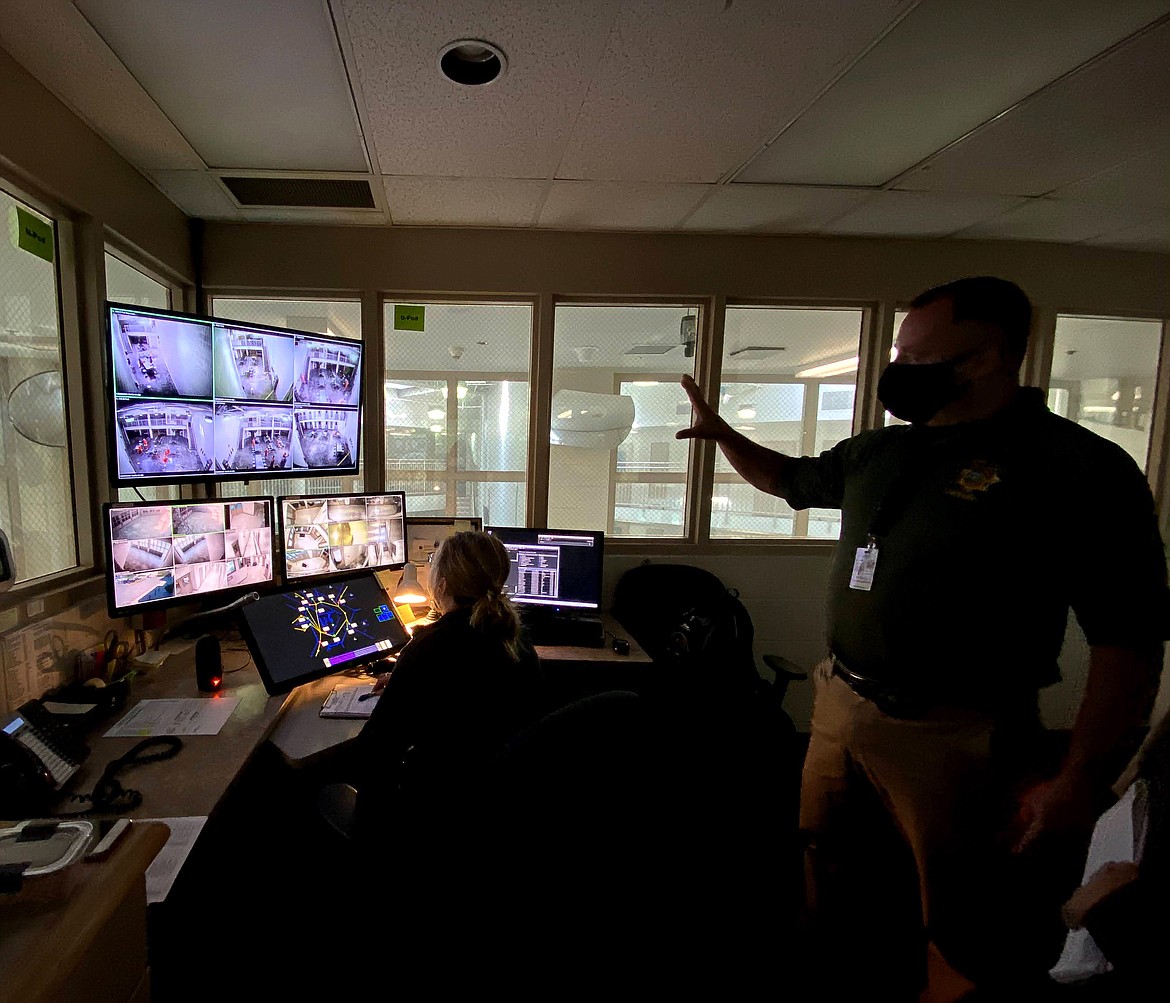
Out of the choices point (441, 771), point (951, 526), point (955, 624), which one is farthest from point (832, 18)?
point (441, 771)

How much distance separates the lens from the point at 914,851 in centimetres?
130

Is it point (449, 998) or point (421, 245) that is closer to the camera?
point (449, 998)

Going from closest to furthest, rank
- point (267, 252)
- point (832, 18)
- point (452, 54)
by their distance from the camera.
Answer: point (832, 18) < point (452, 54) < point (267, 252)

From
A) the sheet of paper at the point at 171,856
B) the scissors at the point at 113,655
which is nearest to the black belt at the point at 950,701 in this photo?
the sheet of paper at the point at 171,856

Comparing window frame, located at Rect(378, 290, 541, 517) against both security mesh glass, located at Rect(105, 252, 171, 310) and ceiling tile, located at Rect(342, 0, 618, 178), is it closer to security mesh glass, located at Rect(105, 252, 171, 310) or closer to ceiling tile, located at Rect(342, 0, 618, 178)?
ceiling tile, located at Rect(342, 0, 618, 178)

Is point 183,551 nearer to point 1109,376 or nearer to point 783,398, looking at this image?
point 783,398

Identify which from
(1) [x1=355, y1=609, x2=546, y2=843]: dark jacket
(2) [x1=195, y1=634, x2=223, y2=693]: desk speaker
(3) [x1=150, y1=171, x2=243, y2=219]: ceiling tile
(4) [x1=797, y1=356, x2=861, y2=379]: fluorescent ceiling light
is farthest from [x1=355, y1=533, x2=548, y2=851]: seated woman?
(4) [x1=797, y1=356, x2=861, y2=379]: fluorescent ceiling light

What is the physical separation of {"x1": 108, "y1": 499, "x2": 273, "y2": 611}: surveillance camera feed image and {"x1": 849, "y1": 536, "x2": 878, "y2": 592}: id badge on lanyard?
7.02 feet

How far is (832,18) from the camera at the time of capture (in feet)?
4.35

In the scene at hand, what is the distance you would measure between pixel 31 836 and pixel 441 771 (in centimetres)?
66

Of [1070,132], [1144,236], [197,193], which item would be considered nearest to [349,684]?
[197,193]

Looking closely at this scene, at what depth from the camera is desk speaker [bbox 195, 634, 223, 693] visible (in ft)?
5.52

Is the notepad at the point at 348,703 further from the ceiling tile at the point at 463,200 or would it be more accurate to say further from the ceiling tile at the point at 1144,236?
the ceiling tile at the point at 1144,236

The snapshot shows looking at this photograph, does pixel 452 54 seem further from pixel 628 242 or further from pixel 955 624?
pixel 955 624
